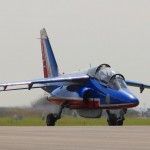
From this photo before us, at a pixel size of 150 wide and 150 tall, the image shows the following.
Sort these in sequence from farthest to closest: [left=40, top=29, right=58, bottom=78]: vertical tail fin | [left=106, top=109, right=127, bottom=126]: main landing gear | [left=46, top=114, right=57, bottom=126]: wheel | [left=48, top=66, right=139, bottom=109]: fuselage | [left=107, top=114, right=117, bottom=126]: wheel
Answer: [left=40, top=29, right=58, bottom=78]: vertical tail fin, [left=46, top=114, right=57, bottom=126]: wheel, [left=48, top=66, right=139, bottom=109]: fuselage, [left=107, top=114, right=117, bottom=126]: wheel, [left=106, top=109, right=127, bottom=126]: main landing gear

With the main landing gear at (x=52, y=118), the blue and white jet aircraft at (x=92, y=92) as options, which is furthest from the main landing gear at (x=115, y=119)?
the main landing gear at (x=52, y=118)

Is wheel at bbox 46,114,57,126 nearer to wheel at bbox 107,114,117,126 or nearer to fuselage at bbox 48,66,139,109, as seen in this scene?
fuselage at bbox 48,66,139,109

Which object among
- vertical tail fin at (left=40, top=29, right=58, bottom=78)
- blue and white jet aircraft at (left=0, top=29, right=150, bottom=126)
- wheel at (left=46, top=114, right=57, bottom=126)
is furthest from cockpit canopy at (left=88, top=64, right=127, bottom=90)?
vertical tail fin at (left=40, top=29, right=58, bottom=78)

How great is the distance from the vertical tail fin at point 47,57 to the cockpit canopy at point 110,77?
32.5 ft

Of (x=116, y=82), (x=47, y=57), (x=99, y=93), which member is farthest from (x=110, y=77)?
(x=47, y=57)

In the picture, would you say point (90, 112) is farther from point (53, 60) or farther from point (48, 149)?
point (48, 149)

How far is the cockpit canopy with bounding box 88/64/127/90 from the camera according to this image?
3469cm

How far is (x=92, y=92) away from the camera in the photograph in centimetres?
3641

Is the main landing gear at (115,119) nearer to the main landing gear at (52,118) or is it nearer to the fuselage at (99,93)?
the fuselage at (99,93)

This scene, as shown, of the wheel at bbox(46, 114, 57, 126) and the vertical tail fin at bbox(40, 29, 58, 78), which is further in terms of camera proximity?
the vertical tail fin at bbox(40, 29, 58, 78)

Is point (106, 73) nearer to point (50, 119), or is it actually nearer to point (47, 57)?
point (50, 119)

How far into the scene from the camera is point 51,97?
38.9 m

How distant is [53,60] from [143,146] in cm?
3179

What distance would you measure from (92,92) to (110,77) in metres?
2.14
